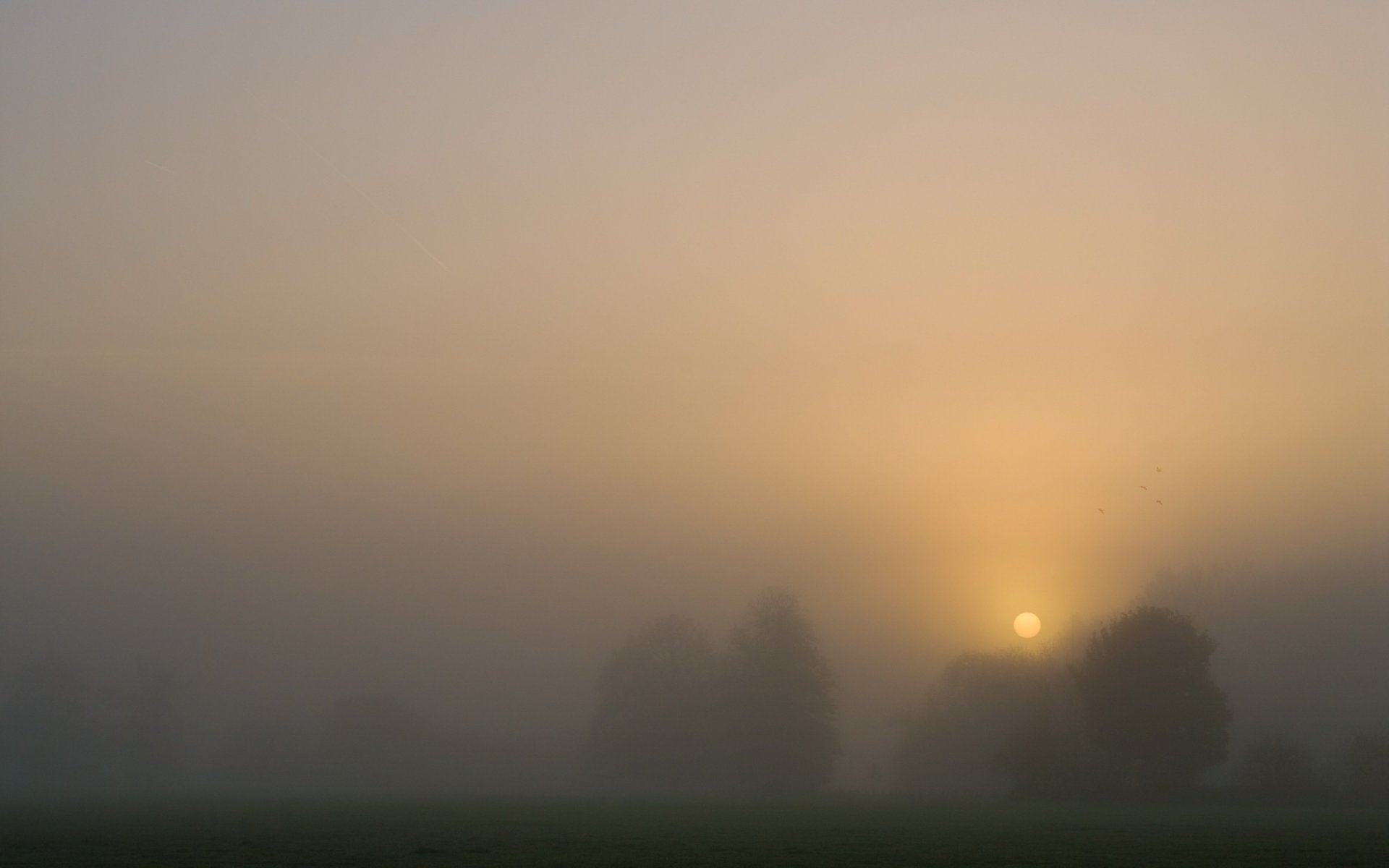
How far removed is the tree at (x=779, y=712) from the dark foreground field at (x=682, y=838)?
146 ft

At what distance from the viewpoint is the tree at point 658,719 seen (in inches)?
4358

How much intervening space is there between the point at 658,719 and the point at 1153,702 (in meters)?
48.7

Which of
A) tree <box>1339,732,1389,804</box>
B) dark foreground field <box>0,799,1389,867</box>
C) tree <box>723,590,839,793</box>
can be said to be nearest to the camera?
dark foreground field <box>0,799,1389,867</box>

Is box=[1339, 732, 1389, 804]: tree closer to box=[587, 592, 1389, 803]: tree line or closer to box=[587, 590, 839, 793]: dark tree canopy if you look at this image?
box=[587, 592, 1389, 803]: tree line

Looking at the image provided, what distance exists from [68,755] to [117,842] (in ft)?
369

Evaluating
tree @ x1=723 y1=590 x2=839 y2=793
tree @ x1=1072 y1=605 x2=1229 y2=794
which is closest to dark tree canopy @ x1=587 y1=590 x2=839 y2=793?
tree @ x1=723 y1=590 x2=839 y2=793

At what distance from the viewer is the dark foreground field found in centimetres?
2716

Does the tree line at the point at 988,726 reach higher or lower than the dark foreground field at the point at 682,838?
higher

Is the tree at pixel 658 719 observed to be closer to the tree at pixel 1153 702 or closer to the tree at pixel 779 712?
the tree at pixel 779 712

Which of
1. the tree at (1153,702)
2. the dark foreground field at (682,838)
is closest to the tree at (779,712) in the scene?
the tree at (1153,702)

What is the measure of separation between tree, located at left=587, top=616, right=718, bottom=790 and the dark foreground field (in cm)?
5249

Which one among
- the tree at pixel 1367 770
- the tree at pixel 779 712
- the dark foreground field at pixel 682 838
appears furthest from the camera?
the tree at pixel 779 712

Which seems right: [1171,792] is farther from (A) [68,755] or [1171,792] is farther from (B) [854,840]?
(A) [68,755]

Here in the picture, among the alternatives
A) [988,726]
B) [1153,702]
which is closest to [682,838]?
[1153,702]
